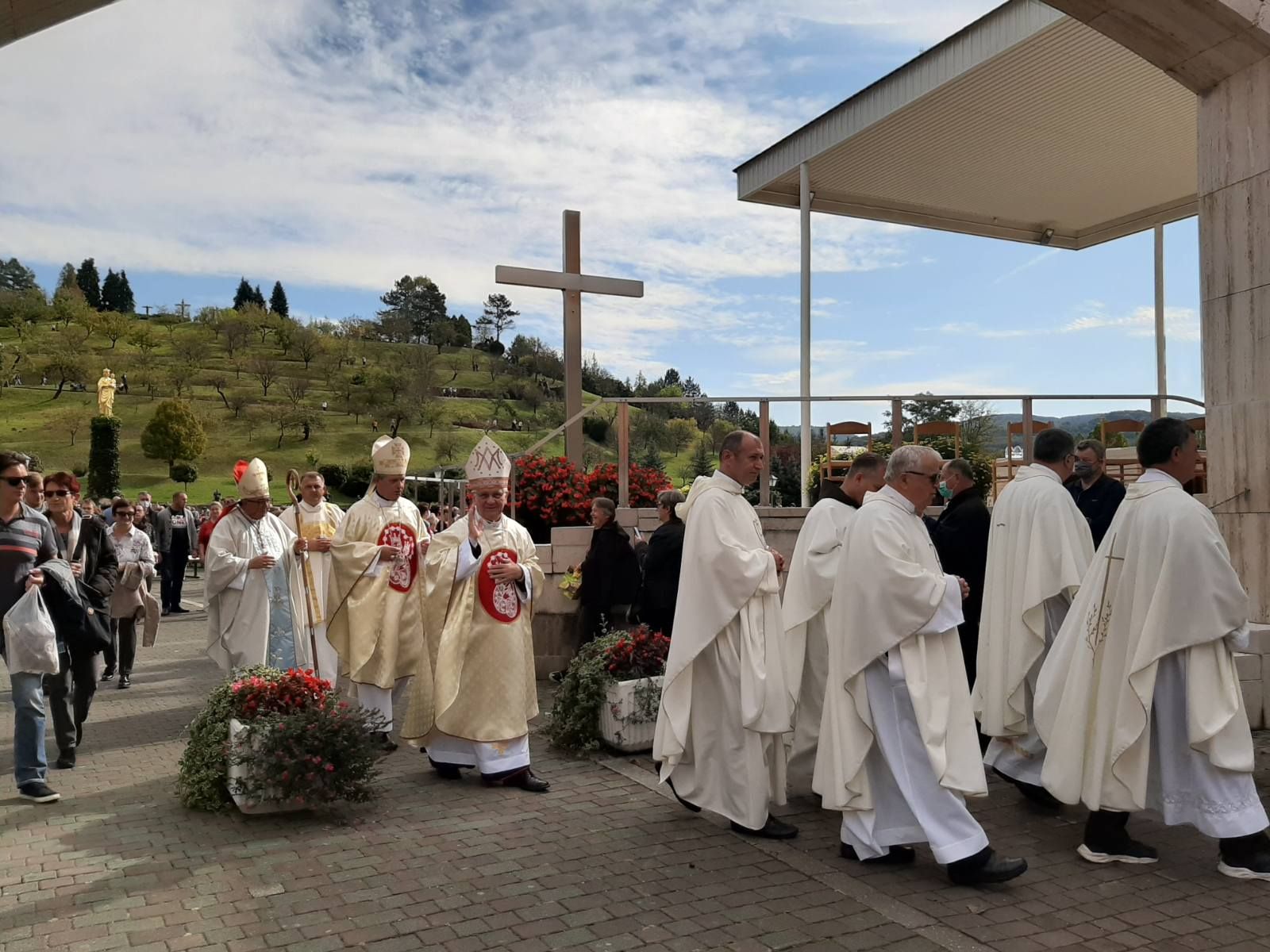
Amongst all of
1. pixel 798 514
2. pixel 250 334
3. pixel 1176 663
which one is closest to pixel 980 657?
pixel 1176 663

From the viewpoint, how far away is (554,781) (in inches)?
261

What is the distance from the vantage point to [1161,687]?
192 inches

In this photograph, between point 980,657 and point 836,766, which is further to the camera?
point 980,657

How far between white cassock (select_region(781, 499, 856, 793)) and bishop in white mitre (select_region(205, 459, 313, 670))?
413 centimetres

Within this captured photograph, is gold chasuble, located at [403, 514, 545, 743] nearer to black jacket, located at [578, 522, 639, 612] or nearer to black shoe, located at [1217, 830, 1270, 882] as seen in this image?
black jacket, located at [578, 522, 639, 612]

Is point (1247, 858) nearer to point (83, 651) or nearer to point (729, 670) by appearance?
point (729, 670)

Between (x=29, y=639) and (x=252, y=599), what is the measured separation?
7.35ft

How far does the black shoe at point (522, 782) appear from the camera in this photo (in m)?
6.39

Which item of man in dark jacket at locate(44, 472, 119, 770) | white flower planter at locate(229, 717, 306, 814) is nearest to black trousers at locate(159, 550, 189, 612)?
man in dark jacket at locate(44, 472, 119, 770)

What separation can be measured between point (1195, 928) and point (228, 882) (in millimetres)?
4088

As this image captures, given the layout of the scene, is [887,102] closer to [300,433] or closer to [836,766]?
[836,766]

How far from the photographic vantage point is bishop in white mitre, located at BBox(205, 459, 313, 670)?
8.20 metres

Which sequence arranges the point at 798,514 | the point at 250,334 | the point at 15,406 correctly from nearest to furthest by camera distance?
the point at 798,514
the point at 15,406
the point at 250,334

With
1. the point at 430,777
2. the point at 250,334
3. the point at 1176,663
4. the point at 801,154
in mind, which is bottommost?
the point at 430,777
